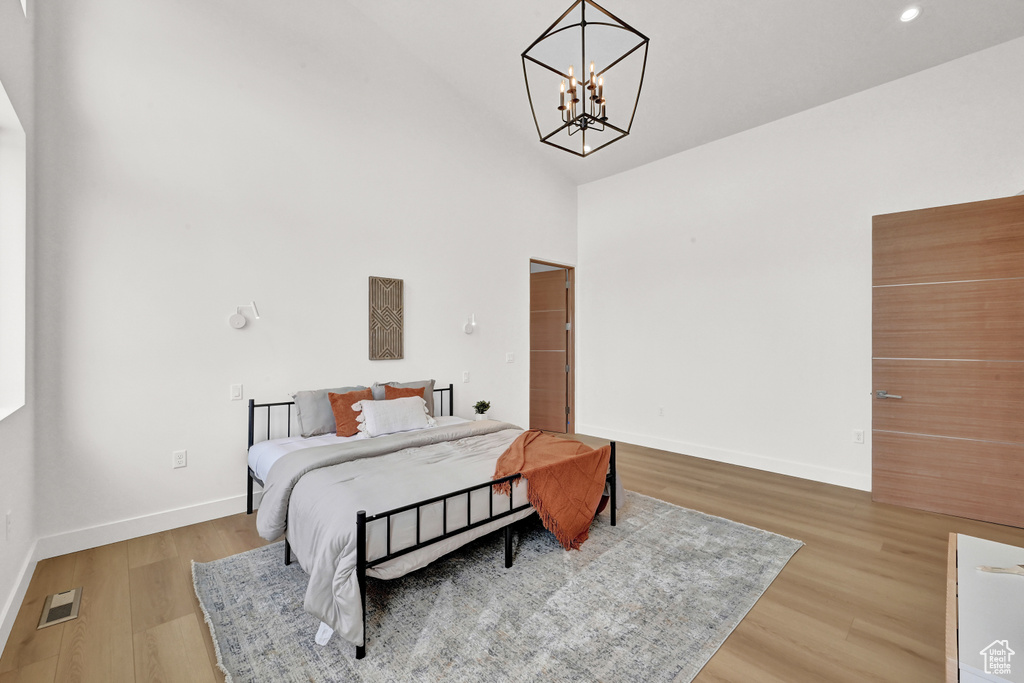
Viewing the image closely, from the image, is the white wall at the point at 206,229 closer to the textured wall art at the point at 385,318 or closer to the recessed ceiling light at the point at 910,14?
the textured wall art at the point at 385,318

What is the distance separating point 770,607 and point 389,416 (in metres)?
2.51

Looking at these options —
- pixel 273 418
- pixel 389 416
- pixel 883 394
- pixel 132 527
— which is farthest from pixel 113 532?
pixel 883 394

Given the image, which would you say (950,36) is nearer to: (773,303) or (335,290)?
(773,303)

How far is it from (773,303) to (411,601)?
3.90 metres

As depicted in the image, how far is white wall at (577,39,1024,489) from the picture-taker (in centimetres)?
326

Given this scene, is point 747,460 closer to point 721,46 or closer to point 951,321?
point 951,321

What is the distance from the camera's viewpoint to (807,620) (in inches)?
77.9

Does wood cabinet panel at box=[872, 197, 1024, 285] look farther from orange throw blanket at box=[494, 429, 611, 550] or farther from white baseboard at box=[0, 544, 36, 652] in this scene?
white baseboard at box=[0, 544, 36, 652]

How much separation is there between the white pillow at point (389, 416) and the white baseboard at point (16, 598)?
1.73 meters

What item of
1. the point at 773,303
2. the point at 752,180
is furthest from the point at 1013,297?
the point at 752,180

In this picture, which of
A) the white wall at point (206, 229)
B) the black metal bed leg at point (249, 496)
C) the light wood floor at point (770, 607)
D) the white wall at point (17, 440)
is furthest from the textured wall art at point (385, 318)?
the white wall at point (17, 440)

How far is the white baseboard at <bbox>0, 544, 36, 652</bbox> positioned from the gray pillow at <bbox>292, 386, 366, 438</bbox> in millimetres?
1417

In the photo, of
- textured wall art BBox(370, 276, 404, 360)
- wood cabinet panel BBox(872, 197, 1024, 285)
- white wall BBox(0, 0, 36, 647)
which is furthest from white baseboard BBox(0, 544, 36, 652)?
wood cabinet panel BBox(872, 197, 1024, 285)

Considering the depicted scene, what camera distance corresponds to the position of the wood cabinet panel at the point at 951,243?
118 inches
